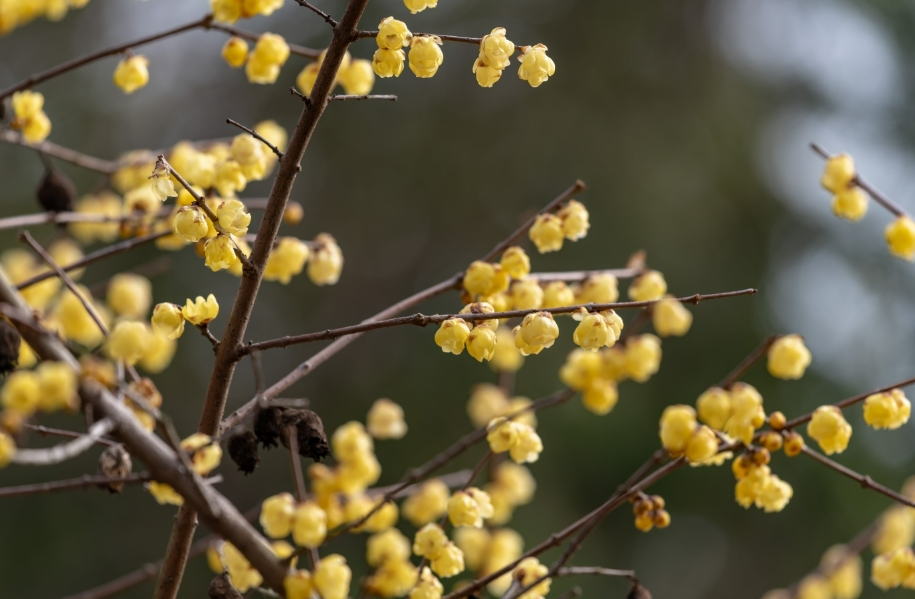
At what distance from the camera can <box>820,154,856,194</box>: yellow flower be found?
1123mm

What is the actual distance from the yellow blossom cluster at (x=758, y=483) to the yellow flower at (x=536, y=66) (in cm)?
41

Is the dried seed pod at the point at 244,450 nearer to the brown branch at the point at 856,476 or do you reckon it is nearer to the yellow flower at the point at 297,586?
the yellow flower at the point at 297,586

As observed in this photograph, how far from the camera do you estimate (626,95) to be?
14.9 ft

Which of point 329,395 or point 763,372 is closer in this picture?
point 763,372

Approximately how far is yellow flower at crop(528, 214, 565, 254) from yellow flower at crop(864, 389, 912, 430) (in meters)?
0.36

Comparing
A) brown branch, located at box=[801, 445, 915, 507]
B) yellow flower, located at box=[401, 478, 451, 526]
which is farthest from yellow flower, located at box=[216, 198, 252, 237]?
yellow flower, located at box=[401, 478, 451, 526]

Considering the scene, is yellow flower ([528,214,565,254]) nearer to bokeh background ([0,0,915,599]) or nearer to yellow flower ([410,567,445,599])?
yellow flower ([410,567,445,599])

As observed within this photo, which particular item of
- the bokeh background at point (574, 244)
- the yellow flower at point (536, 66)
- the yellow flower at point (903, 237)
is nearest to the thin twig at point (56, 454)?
the yellow flower at point (536, 66)

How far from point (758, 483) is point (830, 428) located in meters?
0.09

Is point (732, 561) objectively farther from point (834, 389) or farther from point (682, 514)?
point (834, 389)

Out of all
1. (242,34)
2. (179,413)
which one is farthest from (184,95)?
(242,34)

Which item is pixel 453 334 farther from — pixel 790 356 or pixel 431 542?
pixel 790 356

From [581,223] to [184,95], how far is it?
177 inches

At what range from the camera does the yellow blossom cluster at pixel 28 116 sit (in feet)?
3.43
